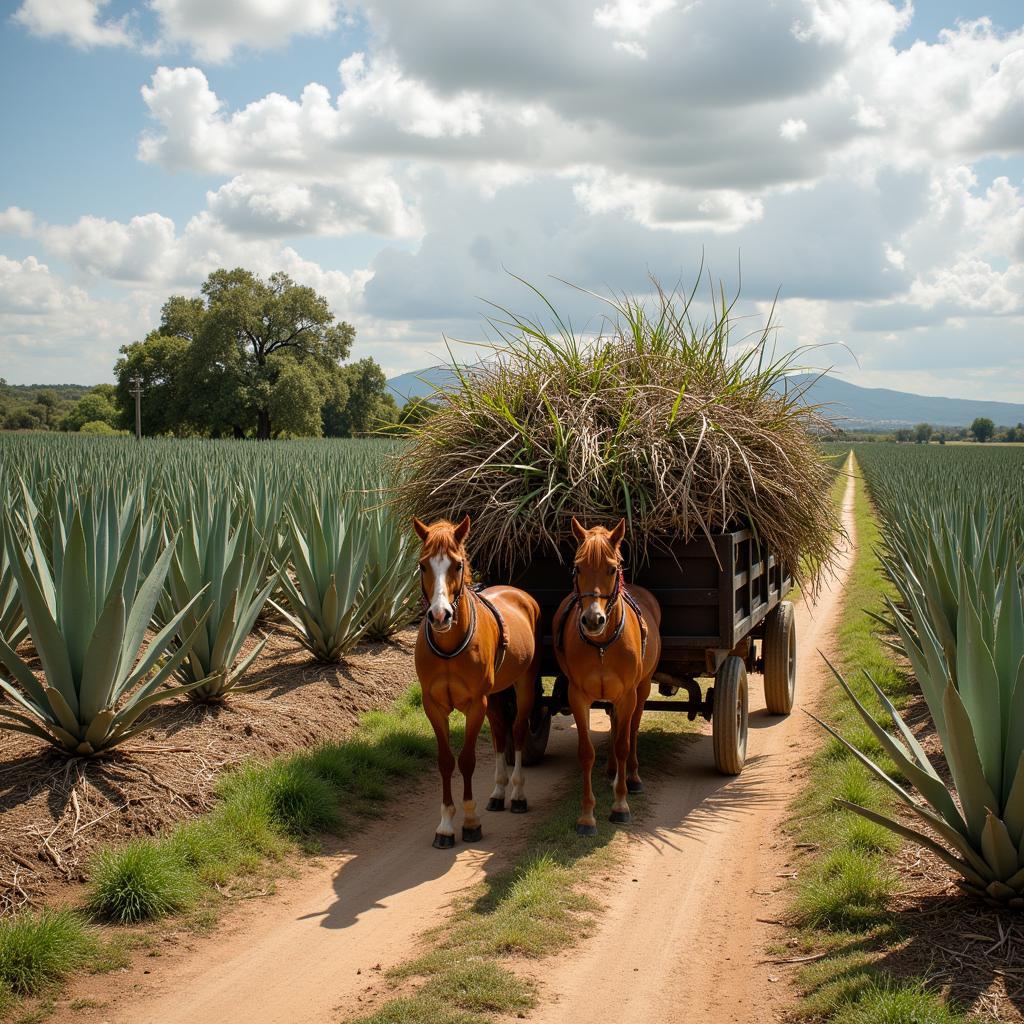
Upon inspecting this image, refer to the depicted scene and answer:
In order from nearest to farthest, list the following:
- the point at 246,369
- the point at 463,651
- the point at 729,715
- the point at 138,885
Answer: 1. the point at 138,885
2. the point at 463,651
3. the point at 729,715
4. the point at 246,369

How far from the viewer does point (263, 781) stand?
618cm

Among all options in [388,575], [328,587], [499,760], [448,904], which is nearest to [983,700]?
[448,904]

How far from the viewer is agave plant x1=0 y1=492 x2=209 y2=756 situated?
5.66m

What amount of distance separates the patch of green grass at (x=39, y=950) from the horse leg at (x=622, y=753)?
307 cm

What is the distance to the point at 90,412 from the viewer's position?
11688 centimetres

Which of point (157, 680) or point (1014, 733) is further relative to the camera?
point (157, 680)

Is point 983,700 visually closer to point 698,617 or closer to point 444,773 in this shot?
point 698,617

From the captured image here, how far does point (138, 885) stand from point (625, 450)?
3842mm

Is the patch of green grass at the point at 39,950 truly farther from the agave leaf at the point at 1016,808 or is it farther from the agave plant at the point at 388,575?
the agave plant at the point at 388,575

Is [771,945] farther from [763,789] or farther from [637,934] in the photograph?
[763,789]

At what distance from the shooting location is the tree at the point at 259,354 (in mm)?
62031

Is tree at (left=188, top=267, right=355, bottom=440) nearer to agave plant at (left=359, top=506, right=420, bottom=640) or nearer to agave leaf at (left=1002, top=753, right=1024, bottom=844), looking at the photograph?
agave plant at (left=359, top=506, right=420, bottom=640)

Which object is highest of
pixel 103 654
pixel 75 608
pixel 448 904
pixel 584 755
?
pixel 75 608

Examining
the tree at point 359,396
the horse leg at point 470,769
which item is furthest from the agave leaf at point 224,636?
the tree at point 359,396
